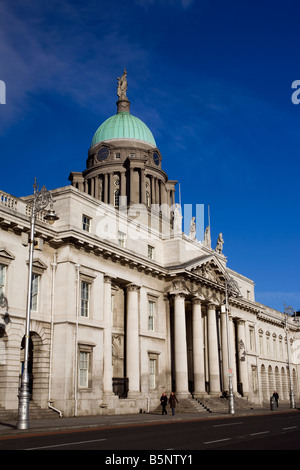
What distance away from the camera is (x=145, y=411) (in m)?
39.7

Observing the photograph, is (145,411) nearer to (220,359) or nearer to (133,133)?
(220,359)

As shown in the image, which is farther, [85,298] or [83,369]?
[85,298]

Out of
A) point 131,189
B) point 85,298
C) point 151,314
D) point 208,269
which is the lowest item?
point 151,314

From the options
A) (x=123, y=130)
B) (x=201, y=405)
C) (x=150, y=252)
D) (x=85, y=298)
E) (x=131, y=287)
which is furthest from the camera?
(x=123, y=130)

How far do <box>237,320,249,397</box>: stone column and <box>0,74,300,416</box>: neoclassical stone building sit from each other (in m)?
0.12

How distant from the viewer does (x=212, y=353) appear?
1935 inches

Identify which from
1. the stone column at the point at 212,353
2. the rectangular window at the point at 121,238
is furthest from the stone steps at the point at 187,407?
the rectangular window at the point at 121,238

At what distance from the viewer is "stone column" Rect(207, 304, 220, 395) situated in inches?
1900

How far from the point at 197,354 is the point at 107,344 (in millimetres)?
12001

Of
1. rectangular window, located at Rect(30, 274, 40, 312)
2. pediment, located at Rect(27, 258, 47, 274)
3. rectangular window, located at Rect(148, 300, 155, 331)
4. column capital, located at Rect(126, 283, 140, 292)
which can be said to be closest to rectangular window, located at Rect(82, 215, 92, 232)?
pediment, located at Rect(27, 258, 47, 274)

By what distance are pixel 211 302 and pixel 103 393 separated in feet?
57.3

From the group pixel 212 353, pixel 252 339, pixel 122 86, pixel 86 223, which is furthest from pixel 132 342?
pixel 122 86

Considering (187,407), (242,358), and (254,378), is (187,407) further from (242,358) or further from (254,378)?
(254,378)

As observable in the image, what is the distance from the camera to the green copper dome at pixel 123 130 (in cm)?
6700
